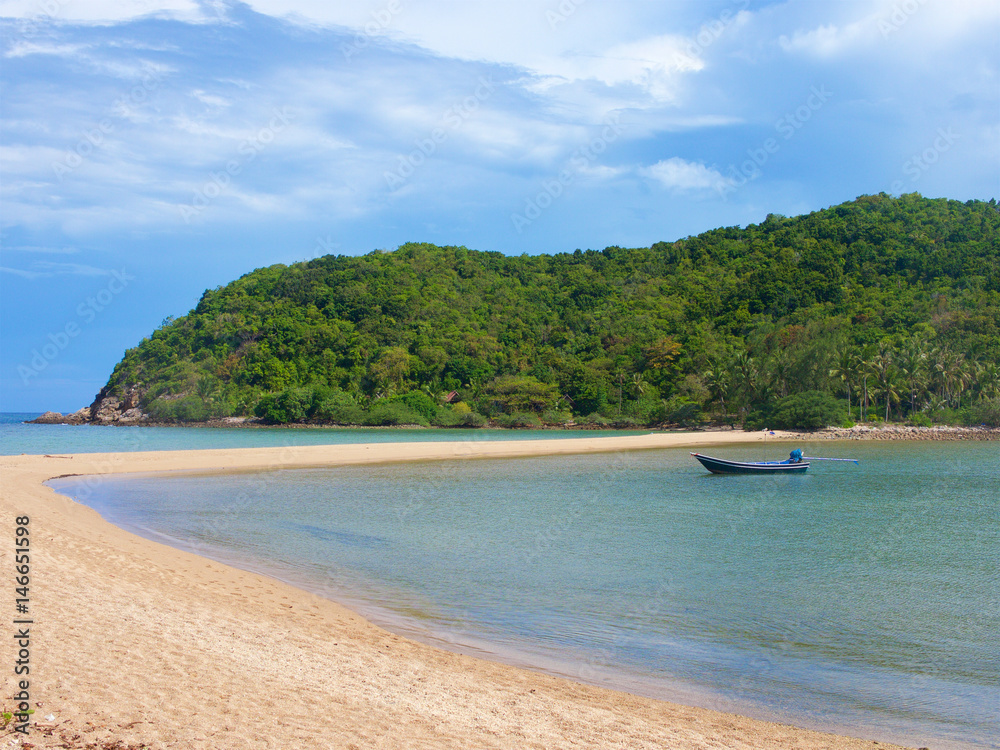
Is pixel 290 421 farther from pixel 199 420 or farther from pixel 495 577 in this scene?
pixel 495 577

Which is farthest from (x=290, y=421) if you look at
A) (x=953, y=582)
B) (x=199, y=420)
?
(x=953, y=582)

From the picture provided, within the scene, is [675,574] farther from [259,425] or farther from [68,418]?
[68,418]

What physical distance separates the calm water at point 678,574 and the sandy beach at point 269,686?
2.77 ft

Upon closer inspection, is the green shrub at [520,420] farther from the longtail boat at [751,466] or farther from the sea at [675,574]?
the sea at [675,574]

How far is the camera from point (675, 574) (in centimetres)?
1209

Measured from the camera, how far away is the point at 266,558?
12734 millimetres

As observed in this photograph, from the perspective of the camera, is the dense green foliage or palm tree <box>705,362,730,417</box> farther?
palm tree <box>705,362,730,417</box>

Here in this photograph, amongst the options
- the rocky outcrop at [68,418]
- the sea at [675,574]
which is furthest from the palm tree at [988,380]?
the rocky outcrop at [68,418]

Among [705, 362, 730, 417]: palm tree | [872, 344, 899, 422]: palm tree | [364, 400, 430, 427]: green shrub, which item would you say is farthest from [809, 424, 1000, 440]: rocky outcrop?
[364, 400, 430, 427]: green shrub

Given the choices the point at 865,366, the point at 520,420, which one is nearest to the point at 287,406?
the point at 520,420

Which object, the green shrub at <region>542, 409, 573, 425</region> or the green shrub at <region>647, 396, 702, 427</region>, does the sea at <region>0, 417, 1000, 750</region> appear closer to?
the green shrub at <region>647, 396, 702, 427</region>

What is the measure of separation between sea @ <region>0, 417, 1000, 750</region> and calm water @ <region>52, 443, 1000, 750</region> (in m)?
0.04

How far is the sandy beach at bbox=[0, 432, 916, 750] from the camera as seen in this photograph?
477 cm

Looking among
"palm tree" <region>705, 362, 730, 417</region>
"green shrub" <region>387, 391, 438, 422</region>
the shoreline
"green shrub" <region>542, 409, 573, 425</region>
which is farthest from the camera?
"green shrub" <region>387, 391, 438, 422</region>
